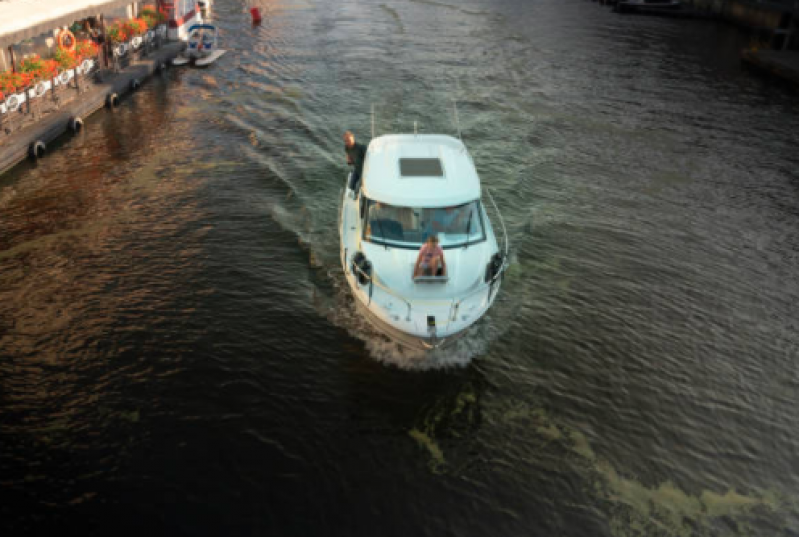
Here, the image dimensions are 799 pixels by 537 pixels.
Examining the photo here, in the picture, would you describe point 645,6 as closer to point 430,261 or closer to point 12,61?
point 12,61

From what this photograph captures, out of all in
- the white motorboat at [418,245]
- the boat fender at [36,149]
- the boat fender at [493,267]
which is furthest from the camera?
the boat fender at [36,149]

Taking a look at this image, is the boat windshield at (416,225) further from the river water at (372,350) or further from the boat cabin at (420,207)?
the river water at (372,350)

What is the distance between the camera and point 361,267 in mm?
14508

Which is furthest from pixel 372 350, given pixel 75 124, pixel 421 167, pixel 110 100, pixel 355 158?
pixel 110 100

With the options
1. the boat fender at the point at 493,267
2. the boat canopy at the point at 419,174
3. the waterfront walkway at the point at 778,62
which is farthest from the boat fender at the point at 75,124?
the waterfront walkway at the point at 778,62

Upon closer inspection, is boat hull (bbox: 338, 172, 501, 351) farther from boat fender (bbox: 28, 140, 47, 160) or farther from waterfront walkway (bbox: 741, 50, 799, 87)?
waterfront walkway (bbox: 741, 50, 799, 87)

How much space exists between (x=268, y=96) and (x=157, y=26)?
13182 millimetres

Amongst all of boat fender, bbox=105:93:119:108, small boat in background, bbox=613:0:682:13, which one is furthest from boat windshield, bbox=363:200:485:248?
small boat in background, bbox=613:0:682:13

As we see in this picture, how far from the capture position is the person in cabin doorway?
554 inches

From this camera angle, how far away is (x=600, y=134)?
30.9m

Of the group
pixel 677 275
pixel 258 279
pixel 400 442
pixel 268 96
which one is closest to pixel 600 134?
→ pixel 677 275

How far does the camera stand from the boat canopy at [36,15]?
78.4 ft

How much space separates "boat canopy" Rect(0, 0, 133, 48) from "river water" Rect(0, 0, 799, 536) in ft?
14.7

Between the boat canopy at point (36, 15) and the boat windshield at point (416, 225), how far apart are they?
17303 mm
